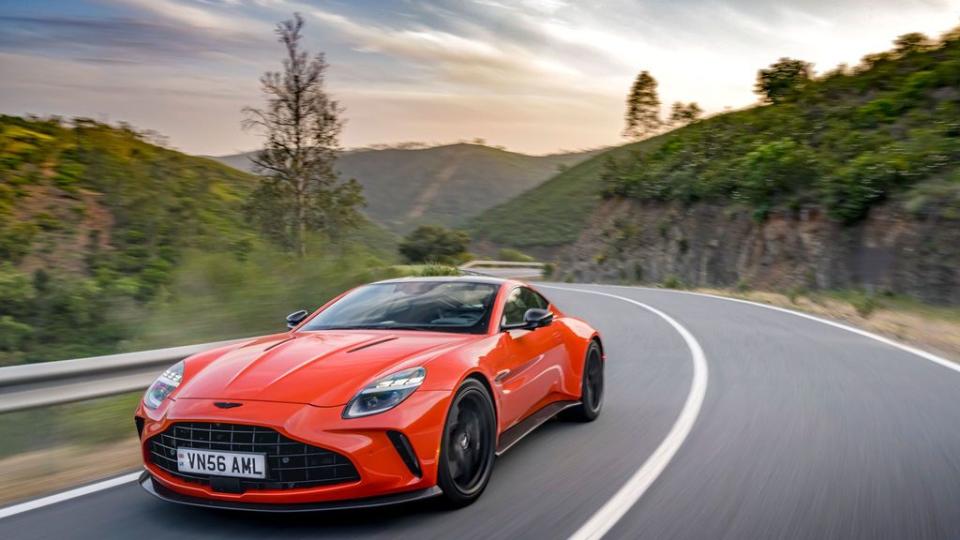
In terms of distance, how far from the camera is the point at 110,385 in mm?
6281

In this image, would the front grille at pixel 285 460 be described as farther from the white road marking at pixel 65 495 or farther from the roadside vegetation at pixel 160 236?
the roadside vegetation at pixel 160 236

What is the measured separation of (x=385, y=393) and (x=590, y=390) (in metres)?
3.09

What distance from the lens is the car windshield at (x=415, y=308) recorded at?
5.98 m

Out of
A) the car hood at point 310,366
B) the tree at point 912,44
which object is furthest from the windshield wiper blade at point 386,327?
the tree at point 912,44

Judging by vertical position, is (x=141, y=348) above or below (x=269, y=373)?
below

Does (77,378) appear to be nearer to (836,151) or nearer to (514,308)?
(514,308)

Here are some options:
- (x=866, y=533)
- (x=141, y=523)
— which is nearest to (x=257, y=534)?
(x=141, y=523)

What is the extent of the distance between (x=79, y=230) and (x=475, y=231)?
83.3 metres

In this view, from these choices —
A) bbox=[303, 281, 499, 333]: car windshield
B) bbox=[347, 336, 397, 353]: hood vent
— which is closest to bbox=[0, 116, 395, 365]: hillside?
bbox=[303, 281, 499, 333]: car windshield

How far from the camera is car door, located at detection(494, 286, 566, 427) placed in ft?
18.8

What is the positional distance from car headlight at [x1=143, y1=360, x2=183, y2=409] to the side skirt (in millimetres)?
1867

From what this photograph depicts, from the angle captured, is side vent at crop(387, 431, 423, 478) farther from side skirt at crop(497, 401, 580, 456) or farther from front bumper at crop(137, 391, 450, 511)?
side skirt at crop(497, 401, 580, 456)

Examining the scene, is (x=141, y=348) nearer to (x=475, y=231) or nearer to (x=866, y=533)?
(x=866, y=533)

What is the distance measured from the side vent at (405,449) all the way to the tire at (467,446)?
17 cm
